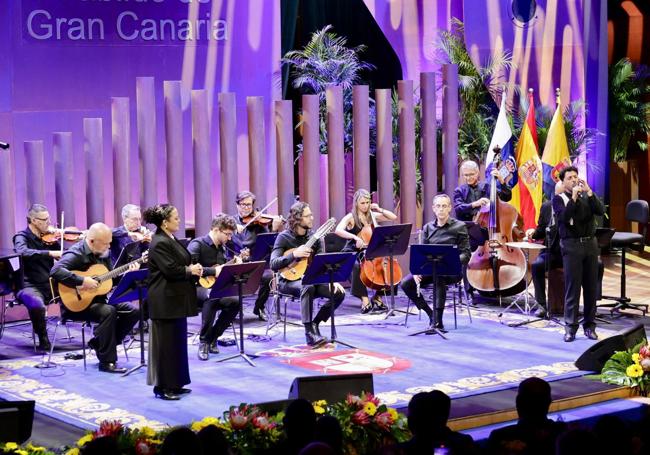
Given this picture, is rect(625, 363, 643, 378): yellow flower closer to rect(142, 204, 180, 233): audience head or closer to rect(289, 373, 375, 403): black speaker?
rect(289, 373, 375, 403): black speaker

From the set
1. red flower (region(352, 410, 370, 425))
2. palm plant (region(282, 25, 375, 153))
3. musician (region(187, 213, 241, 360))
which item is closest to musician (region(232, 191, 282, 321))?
musician (region(187, 213, 241, 360))

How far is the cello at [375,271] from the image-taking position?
1113 cm

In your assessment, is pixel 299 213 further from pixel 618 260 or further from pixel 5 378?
pixel 618 260

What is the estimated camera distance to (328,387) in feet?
21.5

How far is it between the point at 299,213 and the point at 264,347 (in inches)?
51.2

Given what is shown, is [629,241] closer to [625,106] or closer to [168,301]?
[625,106]

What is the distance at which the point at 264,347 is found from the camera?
9.90 m

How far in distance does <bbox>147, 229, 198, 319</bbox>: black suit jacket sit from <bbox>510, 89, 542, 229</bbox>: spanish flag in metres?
6.81

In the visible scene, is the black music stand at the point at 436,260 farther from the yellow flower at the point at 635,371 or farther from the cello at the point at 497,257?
the yellow flower at the point at 635,371

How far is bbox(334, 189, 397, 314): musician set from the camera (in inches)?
448

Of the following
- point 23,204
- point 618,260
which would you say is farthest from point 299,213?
point 618,260

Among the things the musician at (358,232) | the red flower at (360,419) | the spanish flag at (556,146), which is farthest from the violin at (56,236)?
the spanish flag at (556,146)

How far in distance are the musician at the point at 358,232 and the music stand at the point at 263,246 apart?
1093 mm

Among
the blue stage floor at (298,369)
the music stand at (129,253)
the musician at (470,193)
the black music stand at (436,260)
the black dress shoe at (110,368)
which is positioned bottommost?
the blue stage floor at (298,369)
